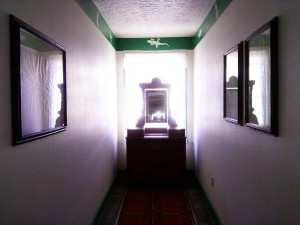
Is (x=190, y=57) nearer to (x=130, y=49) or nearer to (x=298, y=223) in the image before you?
(x=130, y=49)

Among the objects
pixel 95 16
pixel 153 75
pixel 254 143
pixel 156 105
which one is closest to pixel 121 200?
pixel 156 105

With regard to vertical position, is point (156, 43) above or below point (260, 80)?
above

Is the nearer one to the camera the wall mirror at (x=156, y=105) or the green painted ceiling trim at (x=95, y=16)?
the green painted ceiling trim at (x=95, y=16)

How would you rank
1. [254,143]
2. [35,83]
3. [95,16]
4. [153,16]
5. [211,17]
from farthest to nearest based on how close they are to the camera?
[153,16] < [211,17] < [95,16] < [254,143] < [35,83]

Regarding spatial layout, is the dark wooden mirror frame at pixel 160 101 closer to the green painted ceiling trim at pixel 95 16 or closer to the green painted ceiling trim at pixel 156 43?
the green painted ceiling trim at pixel 156 43

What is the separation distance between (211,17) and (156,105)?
1671 mm

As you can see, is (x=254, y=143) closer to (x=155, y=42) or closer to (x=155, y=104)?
(x=155, y=104)

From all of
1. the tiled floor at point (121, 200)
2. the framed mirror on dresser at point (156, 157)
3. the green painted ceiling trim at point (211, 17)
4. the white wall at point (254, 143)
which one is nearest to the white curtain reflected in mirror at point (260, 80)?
the white wall at point (254, 143)

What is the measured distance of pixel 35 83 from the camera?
148 cm

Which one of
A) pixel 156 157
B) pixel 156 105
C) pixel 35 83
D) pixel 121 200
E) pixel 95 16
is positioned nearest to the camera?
pixel 35 83

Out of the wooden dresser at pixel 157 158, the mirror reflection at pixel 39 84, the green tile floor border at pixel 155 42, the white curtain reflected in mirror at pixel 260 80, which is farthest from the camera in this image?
the wooden dresser at pixel 157 158

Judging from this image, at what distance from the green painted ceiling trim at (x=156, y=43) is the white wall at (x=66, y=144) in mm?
1095

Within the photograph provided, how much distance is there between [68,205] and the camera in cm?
211

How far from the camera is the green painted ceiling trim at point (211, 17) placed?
2.73 meters
